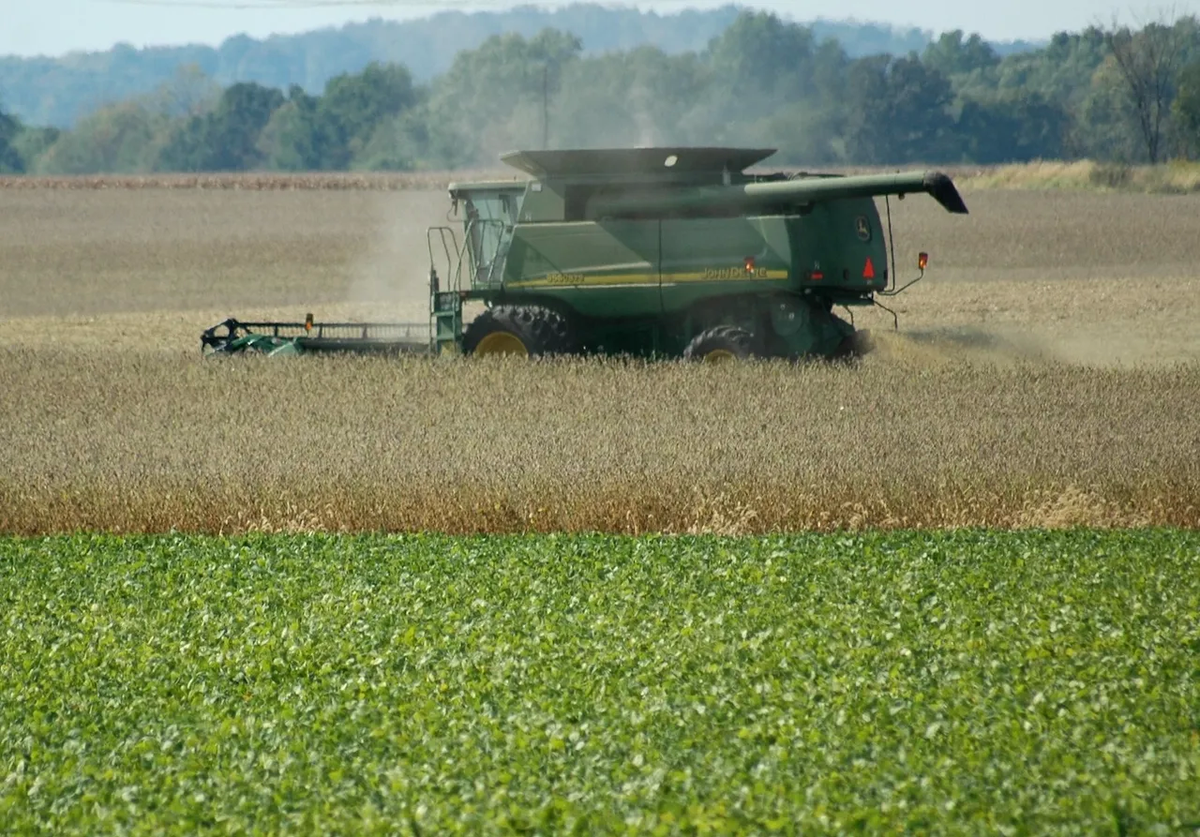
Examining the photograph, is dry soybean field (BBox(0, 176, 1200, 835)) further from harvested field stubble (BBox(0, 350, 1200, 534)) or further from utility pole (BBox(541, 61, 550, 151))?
utility pole (BBox(541, 61, 550, 151))

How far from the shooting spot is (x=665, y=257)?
1508cm

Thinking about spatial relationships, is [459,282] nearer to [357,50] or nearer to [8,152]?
[8,152]

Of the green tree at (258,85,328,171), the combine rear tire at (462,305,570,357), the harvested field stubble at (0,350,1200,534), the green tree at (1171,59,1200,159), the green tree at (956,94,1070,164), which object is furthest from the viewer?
the green tree at (258,85,328,171)

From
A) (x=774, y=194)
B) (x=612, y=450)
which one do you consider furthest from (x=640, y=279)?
(x=612, y=450)

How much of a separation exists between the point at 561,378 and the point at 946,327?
6.50m

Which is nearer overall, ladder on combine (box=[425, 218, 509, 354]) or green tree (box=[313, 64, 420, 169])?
ladder on combine (box=[425, 218, 509, 354])

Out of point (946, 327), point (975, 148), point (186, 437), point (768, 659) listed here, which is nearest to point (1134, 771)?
point (768, 659)

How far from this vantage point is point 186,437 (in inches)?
476

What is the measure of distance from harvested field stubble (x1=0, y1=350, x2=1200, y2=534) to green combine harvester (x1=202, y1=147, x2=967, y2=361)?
882 mm

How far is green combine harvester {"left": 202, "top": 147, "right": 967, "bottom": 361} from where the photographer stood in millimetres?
14789

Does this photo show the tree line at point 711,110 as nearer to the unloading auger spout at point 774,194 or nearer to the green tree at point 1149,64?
the green tree at point 1149,64

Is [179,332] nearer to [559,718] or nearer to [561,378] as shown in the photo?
[561,378]

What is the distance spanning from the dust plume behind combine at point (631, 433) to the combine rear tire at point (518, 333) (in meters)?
0.57

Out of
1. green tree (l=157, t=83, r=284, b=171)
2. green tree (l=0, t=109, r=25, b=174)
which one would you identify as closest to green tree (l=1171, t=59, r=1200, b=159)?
green tree (l=157, t=83, r=284, b=171)
